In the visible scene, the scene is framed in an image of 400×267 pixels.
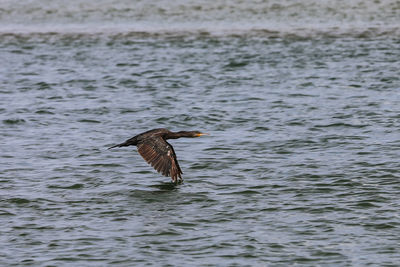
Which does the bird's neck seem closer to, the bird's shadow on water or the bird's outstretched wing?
the bird's outstretched wing

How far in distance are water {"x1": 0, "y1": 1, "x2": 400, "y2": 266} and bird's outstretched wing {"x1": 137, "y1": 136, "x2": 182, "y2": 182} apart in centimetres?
35

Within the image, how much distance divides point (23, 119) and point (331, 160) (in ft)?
29.5

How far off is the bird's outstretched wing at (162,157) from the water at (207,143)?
354mm

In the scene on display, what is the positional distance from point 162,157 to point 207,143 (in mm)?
3963

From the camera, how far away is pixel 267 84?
27531mm

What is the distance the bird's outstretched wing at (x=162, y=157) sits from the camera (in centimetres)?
1611

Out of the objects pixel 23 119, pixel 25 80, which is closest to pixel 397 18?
pixel 25 80

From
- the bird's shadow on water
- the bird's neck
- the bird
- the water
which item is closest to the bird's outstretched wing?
the bird

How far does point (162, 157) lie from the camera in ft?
53.2

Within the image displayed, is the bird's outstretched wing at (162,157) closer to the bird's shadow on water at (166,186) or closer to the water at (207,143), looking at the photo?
the bird's shadow on water at (166,186)

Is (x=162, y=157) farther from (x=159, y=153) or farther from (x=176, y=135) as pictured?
(x=176, y=135)

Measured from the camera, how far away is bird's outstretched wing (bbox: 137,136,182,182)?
52.9ft

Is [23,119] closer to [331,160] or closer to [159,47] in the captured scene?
[331,160]

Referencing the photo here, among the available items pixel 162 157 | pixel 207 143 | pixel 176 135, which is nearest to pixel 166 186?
pixel 162 157
